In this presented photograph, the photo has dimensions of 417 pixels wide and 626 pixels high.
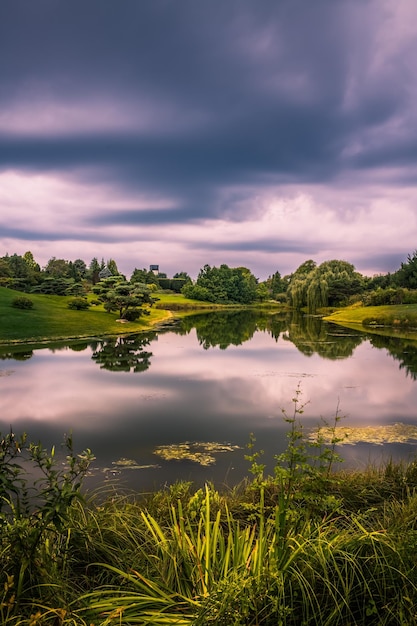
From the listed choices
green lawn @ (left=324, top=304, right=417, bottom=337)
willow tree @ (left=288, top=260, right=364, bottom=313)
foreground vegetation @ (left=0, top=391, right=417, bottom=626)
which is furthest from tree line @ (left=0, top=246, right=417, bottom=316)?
foreground vegetation @ (left=0, top=391, right=417, bottom=626)

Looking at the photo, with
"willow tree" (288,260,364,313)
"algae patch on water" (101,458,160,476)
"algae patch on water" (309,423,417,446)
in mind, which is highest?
"willow tree" (288,260,364,313)

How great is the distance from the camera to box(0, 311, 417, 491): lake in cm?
913

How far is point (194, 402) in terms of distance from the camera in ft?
44.8

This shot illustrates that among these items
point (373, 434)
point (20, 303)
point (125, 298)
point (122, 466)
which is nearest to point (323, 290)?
point (125, 298)

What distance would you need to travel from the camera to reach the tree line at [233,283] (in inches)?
2192

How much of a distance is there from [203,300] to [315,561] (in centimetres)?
9625

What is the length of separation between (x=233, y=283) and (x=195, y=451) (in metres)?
101

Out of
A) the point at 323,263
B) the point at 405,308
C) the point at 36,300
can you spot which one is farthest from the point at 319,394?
the point at 323,263

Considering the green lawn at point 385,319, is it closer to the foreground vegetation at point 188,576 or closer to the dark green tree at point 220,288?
the foreground vegetation at point 188,576

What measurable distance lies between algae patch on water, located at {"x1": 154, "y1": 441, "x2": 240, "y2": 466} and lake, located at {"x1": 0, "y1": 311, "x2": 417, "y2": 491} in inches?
0.9

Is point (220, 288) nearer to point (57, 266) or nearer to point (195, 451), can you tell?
point (57, 266)

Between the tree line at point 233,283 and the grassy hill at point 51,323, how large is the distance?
12.5ft

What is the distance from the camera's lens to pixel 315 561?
3.53 m

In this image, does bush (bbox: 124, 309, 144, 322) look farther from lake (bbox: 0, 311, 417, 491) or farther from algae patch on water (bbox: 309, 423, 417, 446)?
algae patch on water (bbox: 309, 423, 417, 446)
